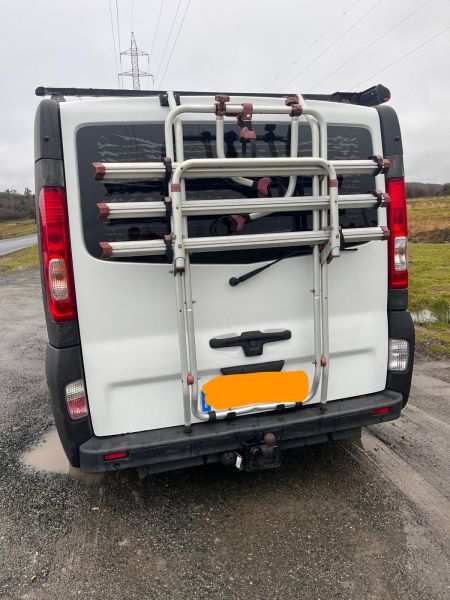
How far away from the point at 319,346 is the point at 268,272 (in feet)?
1.87

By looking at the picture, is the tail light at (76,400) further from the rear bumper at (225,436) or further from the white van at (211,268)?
the rear bumper at (225,436)

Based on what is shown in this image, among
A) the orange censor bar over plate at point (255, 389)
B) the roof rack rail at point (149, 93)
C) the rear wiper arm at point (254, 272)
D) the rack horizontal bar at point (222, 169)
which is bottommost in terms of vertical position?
the orange censor bar over plate at point (255, 389)

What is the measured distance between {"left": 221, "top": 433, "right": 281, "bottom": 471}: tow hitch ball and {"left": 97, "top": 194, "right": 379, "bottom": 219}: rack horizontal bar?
138cm

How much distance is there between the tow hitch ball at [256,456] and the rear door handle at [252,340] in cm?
53

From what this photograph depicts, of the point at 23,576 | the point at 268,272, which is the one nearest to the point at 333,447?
the point at 268,272

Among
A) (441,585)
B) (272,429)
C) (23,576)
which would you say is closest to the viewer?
(441,585)

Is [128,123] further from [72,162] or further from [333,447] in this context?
[333,447]

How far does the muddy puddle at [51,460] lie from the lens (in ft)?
11.3

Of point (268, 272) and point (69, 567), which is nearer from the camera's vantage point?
point (69, 567)

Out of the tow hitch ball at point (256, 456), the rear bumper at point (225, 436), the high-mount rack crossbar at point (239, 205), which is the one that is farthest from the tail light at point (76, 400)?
the tow hitch ball at point (256, 456)

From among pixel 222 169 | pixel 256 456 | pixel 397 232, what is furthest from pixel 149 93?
pixel 256 456

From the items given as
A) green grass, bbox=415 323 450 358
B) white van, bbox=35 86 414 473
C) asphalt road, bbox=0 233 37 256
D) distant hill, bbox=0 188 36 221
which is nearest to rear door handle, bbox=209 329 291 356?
white van, bbox=35 86 414 473

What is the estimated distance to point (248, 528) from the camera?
2.78 meters

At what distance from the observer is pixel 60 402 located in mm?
2580
